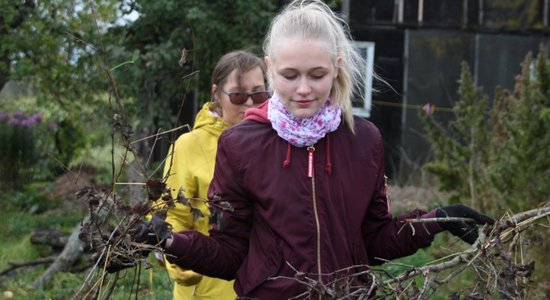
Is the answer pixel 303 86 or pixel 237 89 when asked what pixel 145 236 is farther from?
pixel 237 89

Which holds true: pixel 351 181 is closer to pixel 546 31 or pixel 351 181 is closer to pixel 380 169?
pixel 380 169

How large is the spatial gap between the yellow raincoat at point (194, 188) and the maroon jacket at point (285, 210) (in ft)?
1.99

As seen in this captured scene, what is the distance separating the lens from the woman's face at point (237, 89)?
12.2 ft

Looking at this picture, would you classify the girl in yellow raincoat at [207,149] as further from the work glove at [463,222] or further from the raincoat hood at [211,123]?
the work glove at [463,222]

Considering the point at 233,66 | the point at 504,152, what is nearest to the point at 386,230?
the point at 233,66

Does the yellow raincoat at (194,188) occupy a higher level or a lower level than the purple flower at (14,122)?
higher

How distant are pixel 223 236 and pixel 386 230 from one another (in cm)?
53

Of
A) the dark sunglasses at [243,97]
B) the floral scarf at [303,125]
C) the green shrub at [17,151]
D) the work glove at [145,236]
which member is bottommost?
the green shrub at [17,151]

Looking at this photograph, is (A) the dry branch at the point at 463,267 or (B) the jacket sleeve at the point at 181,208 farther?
(B) the jacket sleeve at the point at 181,208

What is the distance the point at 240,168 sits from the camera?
2.83 meters

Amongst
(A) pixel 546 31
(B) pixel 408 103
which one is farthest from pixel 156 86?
(A) pixel 546 31

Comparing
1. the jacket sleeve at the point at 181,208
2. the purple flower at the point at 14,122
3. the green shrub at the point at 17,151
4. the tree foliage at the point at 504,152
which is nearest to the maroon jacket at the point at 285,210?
the jacket sleeve at the point at 181,208

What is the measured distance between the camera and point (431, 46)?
522 inches

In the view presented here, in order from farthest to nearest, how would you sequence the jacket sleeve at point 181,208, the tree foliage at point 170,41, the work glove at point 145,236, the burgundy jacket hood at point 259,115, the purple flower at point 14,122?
the purple flower at point 14,122
the tree foliage at point 170,41
the jacket sleeve at point 181,208
the burgundy jacket hood at point 259,115
the work glove at point 145,236
